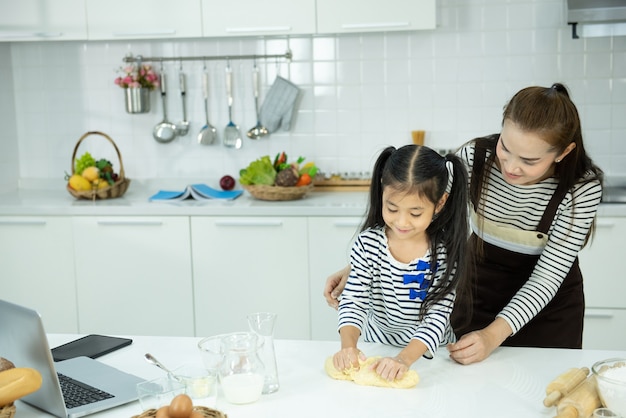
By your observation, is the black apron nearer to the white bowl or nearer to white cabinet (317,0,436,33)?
the white bowl

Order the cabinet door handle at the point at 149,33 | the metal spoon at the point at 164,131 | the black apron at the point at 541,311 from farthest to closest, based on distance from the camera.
Answer: the metal spoon at the point at 164,131, the cabinet door handle at the point at 149,33, the black apron at the point at 541,311

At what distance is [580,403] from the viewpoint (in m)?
1.37

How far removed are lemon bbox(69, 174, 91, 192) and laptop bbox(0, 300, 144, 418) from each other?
2.09 meters

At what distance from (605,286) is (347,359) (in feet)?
6.54

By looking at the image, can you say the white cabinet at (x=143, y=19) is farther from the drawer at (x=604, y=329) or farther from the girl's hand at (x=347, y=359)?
the girl's hand at (x=347, y=359)

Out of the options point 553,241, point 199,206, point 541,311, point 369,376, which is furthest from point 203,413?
point 199,206

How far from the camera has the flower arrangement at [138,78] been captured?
12.8 feet

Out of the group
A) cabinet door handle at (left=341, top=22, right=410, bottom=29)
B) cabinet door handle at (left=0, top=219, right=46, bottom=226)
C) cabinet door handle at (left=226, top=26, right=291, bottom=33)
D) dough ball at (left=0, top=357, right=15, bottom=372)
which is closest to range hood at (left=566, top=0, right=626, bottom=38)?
cabinet door handle at (left=341, top=22, right=410, bottom=29)

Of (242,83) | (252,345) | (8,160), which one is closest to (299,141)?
(242,83)

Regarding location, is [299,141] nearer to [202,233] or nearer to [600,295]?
[202,233]

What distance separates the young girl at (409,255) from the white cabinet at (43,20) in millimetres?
2302

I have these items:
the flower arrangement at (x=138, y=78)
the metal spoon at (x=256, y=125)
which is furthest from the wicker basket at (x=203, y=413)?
the flower arrangement at (x=138, y=78)

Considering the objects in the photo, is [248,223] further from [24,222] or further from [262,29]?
[24,222]

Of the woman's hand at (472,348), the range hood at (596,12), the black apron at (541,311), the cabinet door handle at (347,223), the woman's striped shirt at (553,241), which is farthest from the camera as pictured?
the cabinet door handle at (347,223)
